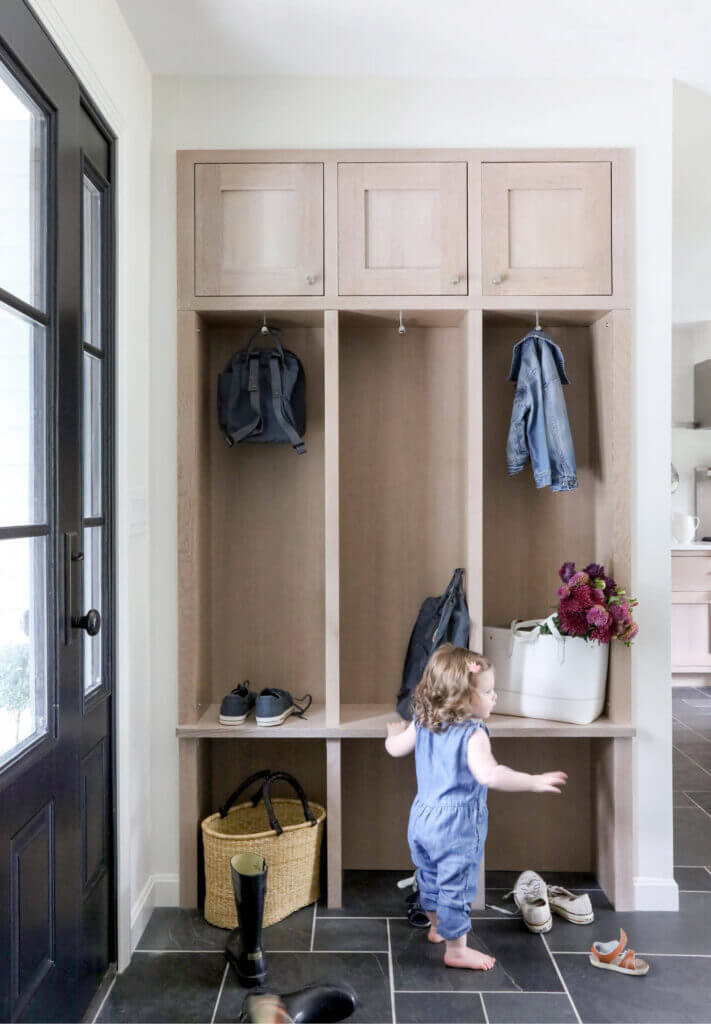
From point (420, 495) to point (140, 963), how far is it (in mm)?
1640

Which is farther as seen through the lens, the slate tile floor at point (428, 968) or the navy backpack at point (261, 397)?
the navy backpack at point (261, 397)

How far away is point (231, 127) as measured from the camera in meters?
2.47

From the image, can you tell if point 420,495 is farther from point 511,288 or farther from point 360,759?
point 360,759

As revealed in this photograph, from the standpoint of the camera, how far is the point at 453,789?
2141mm

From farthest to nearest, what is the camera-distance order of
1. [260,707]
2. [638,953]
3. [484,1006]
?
[260,707]
[638,953]
[484,1006]

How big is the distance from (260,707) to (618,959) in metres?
1.23

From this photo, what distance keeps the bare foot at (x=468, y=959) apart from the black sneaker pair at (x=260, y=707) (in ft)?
2.63

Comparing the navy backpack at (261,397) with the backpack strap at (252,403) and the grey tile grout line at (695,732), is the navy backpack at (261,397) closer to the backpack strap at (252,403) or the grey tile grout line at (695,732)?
the backpack strap at (252,403)

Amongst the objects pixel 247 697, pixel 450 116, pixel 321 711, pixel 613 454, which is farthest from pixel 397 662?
pixel 450 116


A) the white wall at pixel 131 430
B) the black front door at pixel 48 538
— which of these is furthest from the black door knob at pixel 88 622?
the white wall at pixel 131 430

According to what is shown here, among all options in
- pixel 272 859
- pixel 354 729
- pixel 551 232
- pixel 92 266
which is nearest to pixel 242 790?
pixel 272 859

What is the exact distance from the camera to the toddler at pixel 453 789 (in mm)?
2127

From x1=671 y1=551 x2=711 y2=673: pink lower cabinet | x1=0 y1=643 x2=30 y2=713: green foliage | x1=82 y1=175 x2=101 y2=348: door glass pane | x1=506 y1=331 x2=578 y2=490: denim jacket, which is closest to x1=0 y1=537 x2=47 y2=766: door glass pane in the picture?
x1=0 y1=643 x2=30 y2=713: green foliage

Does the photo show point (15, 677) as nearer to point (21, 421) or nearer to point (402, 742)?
point (21, 421)
